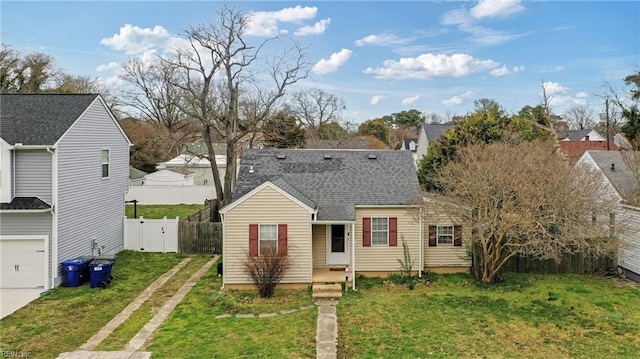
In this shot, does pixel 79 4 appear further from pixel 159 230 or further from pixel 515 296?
pixel 515 296

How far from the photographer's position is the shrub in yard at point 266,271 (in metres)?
13.0

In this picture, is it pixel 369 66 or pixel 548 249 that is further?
pixel 369 66

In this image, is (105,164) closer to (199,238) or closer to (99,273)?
(199,238)

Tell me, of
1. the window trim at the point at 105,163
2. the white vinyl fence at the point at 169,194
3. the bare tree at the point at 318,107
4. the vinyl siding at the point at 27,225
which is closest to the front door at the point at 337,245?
the vinyl siding at the point at 27,225

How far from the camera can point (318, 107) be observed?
57844mm

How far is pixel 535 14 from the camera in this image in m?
19.9

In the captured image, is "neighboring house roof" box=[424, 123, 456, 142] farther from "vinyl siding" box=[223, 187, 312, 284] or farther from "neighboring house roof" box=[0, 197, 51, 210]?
"neighboring house roof" box=[0, 197, 51, 210]

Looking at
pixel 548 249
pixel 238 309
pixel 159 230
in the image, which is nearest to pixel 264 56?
pixel 159 230

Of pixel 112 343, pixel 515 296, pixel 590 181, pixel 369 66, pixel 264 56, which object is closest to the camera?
pixel 112 343

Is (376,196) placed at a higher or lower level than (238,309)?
higher

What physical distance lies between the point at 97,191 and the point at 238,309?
9007 millimetres

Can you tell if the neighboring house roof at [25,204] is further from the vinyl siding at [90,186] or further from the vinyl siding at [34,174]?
the vinyl siding at [90,186]

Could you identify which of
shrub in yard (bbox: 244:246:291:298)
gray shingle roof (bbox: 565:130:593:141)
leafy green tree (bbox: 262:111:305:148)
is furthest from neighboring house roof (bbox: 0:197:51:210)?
gray shingle roof (bbox: 565:130:593:141)

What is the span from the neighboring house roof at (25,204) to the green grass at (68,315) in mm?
2852
